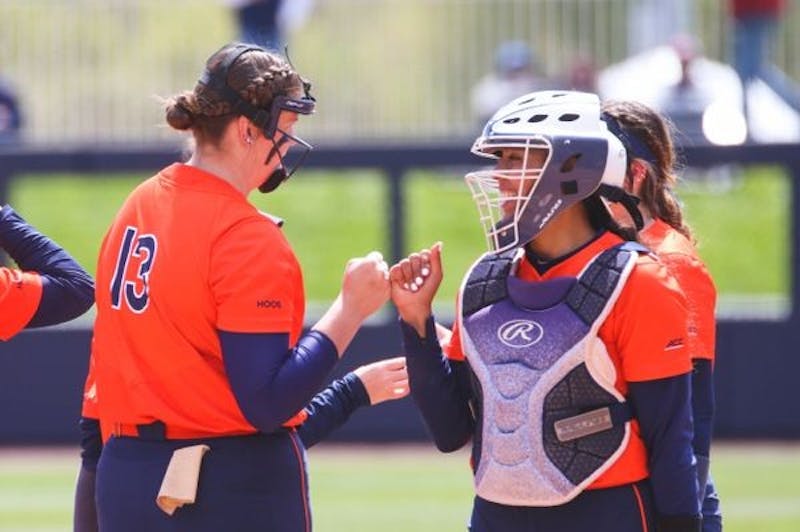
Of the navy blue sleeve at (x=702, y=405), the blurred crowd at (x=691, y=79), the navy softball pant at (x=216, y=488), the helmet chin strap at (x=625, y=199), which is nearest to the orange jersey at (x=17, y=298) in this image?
the navy softball pant at (x=216, y=488)

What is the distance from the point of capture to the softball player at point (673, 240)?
436 cm

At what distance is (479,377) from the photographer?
4094mm

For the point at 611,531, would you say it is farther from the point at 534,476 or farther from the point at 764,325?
the point at 764,325

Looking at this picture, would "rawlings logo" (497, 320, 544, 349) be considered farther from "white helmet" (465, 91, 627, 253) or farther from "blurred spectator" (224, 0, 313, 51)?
"blurred spectator" (224, 0, 313, 51)

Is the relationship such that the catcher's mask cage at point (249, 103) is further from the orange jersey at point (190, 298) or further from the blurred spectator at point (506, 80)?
the blurred spectator at point (506, 80)

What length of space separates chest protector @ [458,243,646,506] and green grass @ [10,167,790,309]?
33.4 feet

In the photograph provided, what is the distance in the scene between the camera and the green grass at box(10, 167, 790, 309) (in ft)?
48.3

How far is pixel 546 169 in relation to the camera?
405cm

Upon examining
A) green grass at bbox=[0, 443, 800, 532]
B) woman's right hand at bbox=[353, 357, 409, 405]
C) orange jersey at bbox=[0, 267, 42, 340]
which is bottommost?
green grass at bbox=[0, 443, 800, 532]

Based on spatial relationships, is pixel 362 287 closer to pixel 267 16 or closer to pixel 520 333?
pixel 520 333

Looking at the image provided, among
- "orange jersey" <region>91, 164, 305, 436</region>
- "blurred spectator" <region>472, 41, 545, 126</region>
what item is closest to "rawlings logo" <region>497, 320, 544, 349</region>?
"orange jersey" <region>91, 164, 305, 436</region>

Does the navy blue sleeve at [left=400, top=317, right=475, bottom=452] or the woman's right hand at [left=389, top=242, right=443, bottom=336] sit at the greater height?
the woman's right hand at [left=389, top=242, right=443, bottom=336]

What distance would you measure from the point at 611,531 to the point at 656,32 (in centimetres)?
1204

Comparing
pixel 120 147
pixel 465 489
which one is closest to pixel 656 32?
pixel 120 147
